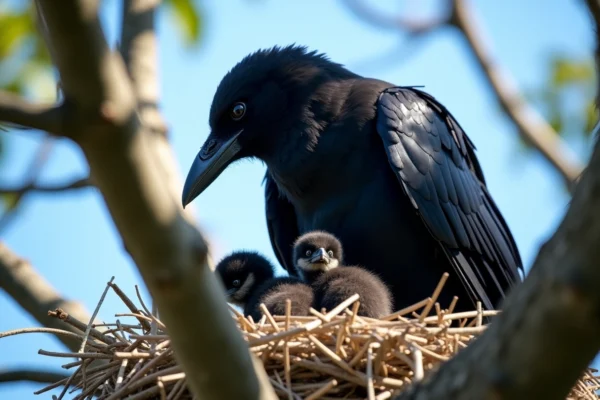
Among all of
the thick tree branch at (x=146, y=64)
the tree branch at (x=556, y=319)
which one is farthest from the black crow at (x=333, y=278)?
the tree branch at (x=556, y=319)

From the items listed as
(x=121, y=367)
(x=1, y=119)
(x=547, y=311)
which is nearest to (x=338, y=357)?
(x=121, y=367)

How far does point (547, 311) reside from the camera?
2.43m

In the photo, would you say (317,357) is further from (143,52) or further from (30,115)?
(143,52)

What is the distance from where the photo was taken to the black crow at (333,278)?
15.7ft

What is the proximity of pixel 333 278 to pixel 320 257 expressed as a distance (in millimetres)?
179

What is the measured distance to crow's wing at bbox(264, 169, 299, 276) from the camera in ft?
22.0

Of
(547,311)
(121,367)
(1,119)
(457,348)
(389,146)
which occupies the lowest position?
(457,348)

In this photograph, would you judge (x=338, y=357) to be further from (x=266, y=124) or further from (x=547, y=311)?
(x=266, y=124)

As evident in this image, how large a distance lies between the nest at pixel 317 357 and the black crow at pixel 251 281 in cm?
86

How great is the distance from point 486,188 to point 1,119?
4.75 m

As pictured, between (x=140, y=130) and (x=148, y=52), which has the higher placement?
(x=148, y=52)

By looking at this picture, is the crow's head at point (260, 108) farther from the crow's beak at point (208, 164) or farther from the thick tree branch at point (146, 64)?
the thick tree branch at point (146, 64)


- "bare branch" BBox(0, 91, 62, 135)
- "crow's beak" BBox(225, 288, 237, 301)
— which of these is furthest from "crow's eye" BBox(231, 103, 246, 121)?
"bare branch" BBox(0, 91, 62, 135)

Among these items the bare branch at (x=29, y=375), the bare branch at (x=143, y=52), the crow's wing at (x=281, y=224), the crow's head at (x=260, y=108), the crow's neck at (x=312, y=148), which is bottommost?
the bare branch at (x=29, y=375)
